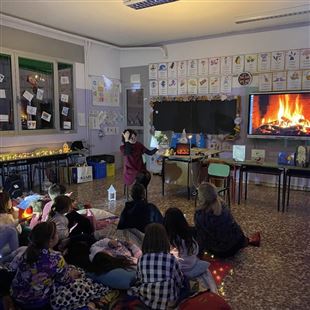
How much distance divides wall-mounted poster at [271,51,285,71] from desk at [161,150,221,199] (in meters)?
2.25

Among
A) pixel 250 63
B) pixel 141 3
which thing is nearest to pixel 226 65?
pixel 250 63

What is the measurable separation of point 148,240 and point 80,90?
5.62 metres

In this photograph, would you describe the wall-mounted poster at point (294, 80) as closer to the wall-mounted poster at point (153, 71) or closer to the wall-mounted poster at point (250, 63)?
the wall-mounted poster at point (250, 63)

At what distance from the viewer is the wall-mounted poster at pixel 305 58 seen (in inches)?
223

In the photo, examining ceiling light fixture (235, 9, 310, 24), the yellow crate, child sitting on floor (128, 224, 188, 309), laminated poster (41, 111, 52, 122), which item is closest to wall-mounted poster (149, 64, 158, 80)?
the yellow crate

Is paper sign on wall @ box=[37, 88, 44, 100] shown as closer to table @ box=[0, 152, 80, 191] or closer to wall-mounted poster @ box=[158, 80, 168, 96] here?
table @ box=[0, 152, 80, 191]

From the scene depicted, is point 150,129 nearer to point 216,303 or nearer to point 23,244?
point 23,244

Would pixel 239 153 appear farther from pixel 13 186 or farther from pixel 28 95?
pixel 28 95

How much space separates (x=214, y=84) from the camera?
666 cm

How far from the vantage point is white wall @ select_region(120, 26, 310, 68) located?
5.80m

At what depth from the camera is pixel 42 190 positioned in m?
5.73

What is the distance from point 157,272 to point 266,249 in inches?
69.4

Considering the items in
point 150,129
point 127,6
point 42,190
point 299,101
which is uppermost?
point 127,6

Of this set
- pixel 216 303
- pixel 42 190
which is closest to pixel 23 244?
pixel 216 303
